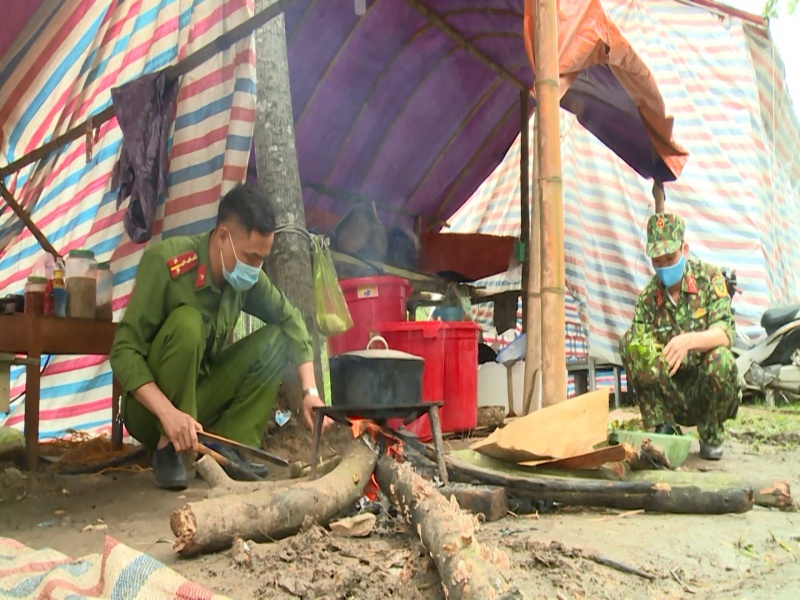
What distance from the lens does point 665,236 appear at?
333 centimetres

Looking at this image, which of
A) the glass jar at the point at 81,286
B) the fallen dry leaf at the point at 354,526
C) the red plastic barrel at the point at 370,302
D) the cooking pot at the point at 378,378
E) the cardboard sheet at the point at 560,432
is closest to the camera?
the fallen dry leaf at the point at 354,526

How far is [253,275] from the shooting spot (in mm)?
Answer: 2576

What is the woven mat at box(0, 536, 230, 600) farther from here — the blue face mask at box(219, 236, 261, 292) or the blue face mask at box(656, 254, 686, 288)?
the blue face mask at box(656, 254, 686, 288)

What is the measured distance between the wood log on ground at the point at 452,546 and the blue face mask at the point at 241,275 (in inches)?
42.4

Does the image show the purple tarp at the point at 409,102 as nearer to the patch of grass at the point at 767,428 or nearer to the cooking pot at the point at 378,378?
the patch of grass at the point at 767,428

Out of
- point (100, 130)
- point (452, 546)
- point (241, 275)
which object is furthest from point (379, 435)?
point (100, 130)

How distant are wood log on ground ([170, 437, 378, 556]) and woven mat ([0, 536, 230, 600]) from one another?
22 centimetres

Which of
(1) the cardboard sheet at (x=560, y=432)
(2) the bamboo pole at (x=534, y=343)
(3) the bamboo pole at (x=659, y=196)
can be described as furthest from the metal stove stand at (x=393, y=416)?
(3) the bamboo pole at (x=659, y=196)

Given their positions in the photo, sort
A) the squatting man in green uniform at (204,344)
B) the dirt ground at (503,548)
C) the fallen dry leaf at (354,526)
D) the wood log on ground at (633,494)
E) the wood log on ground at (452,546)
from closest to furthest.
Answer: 1. the wood log on ground at (452,546)
2. the dirt ground at (503,548)
3. the fallen dry leaf at (354,526)
4. the wood log on ground at (633,494)
5. the squatting man in green uniform at (204,344)

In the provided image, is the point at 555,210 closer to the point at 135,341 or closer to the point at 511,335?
the point at 135,341

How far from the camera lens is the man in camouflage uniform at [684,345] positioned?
126 inches

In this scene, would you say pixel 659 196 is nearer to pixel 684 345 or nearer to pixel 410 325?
pixel 684 345

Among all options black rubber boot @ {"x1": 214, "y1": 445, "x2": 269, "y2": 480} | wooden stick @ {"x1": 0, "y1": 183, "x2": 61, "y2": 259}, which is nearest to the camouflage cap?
black rubber boot @ {"x1": 214, "y1": 445, "x2": 269, "y2": 480}

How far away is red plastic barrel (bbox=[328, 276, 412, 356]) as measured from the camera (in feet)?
12.4
